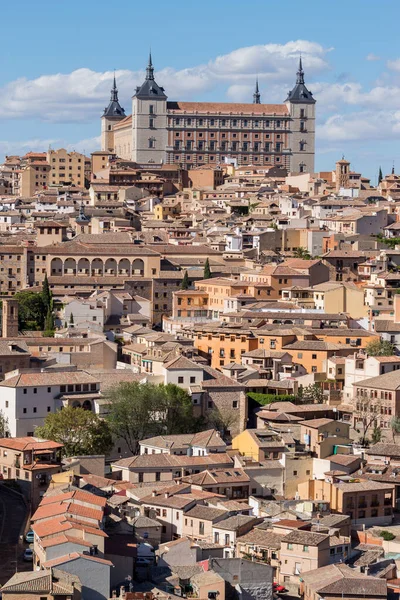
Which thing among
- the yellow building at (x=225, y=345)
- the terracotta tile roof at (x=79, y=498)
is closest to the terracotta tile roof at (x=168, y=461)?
the terracotta tile roof at (x=79, y=498)

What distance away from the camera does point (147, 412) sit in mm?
42969

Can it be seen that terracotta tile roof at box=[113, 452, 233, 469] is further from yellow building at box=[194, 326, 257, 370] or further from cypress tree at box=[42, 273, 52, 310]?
cypress tree at box=[42, 273, 52, 310]

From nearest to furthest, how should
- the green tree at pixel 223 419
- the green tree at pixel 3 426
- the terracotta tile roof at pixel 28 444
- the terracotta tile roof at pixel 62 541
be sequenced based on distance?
the terracotta tile roof at pixel 62 541 < the terracotta tile roof at pixel 28 444 < the green tree at pixel 3 426 < the green tree at pixel 223 419

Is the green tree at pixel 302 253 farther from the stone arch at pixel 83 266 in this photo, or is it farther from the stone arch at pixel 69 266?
the stone arch at pixel 69 266

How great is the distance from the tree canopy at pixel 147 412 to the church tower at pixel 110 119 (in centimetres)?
7724

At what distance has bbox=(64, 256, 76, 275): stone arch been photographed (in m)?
65.6

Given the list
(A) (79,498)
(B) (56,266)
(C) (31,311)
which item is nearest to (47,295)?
(C) (31,311)

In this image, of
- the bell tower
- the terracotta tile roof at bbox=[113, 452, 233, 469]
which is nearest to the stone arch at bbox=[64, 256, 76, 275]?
the bell tower

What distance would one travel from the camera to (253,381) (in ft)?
155

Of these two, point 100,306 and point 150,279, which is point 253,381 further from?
point 150,279

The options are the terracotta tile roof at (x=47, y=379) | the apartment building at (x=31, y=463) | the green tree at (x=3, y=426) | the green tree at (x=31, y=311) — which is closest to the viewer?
the apartment building at (x=31, y=463)

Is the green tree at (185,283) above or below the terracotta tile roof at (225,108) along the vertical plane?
below

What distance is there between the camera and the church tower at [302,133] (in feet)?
371

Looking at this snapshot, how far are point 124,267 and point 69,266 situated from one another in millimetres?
2347
